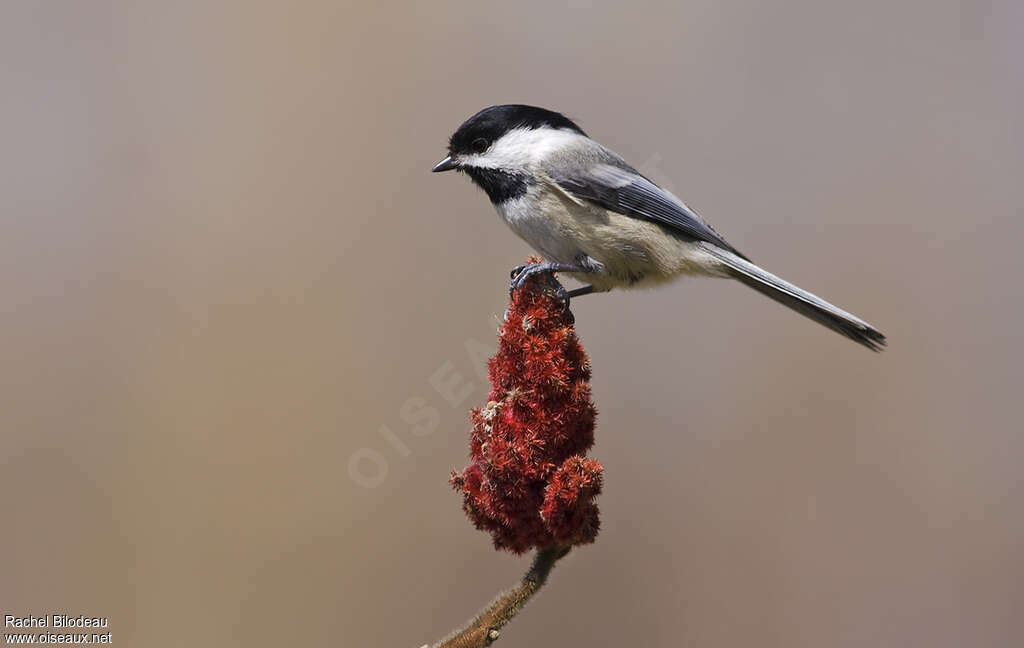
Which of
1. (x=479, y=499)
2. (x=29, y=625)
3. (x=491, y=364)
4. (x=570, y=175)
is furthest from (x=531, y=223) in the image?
(x=29, y=625)

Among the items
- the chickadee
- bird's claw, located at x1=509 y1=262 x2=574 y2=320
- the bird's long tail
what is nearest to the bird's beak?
the chickadee

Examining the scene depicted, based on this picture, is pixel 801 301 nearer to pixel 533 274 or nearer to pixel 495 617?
pixel 533 274

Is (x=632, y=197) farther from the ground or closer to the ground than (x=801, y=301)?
farther from the ground

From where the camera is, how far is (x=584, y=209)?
1.75 metres

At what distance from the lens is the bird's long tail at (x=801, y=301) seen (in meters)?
1.53

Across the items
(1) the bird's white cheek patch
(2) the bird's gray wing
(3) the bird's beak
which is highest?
(3) the bird's beak

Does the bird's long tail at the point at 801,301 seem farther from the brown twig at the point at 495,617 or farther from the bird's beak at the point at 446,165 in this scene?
the brown twig at the point at 495,617

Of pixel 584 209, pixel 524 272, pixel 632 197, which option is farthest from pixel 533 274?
pixel 632 197

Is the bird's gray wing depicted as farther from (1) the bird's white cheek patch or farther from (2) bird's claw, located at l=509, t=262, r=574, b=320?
(2) bird's claw, located at l=509, t=262, r=574, b=320

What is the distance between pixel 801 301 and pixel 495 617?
94 centimetres

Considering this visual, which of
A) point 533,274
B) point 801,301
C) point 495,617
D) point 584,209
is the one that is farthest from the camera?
point 584,209

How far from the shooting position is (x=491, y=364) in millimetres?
1229

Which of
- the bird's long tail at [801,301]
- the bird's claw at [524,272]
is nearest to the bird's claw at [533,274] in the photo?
the bird's claw at [524,272]

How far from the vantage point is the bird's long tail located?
1.53 m
